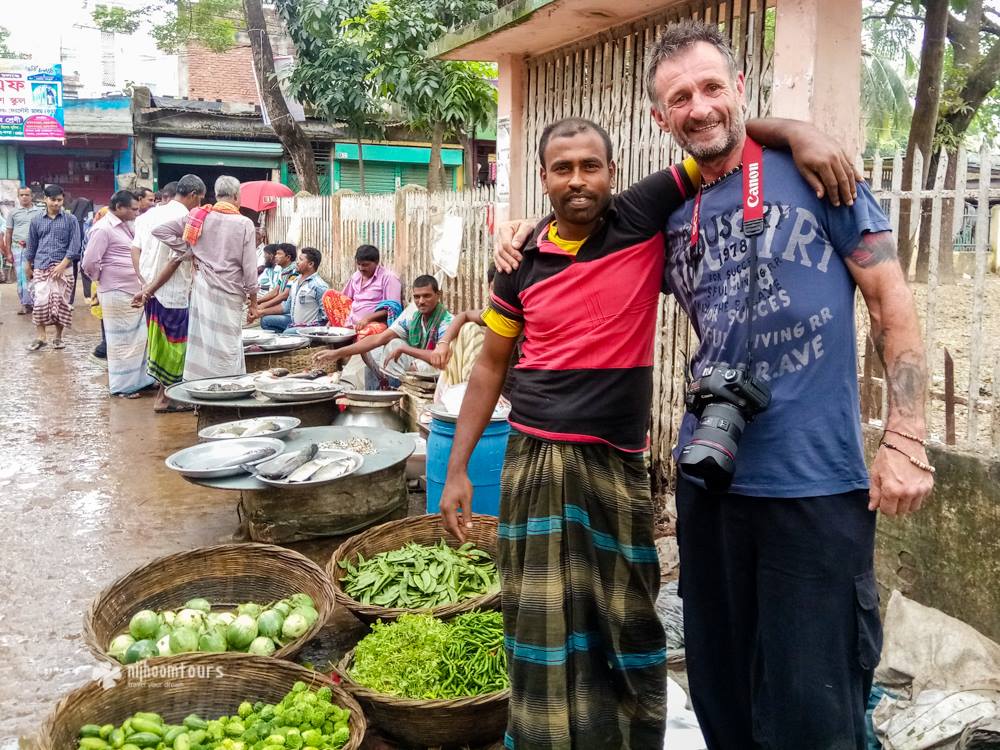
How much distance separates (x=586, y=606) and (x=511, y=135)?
174 inches

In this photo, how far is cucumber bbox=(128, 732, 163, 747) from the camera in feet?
8.90

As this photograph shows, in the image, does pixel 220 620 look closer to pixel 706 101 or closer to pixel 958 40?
pixel 706 101

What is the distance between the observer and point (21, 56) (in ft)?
109

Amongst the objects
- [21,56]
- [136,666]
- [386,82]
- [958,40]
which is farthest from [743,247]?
[21,56]

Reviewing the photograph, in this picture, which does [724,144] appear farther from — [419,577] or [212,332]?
[212,332]

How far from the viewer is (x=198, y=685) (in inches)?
118

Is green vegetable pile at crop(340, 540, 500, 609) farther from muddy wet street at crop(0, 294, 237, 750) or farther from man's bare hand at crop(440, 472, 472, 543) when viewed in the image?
muddy wet street at crop(0, 294, 237, 750)

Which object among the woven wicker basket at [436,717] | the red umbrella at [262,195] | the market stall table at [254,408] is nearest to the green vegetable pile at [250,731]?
the woven wicker basket at [436,717]

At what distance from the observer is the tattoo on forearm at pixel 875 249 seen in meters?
1.80

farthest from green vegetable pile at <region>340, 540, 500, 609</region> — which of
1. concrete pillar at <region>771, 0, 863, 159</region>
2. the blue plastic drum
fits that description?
concrete pillar at <region>771, 0, 863, 159</region>

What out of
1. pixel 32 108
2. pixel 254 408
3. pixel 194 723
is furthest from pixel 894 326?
pixel 32 108

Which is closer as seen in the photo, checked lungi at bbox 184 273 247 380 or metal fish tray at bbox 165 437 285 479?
metal fish tray at bbox 165 437 285 479

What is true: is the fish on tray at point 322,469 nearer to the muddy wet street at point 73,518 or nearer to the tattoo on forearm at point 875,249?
the muddy wet street at point 73,518

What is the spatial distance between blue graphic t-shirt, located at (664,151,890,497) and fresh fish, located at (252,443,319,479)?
2995 mm
